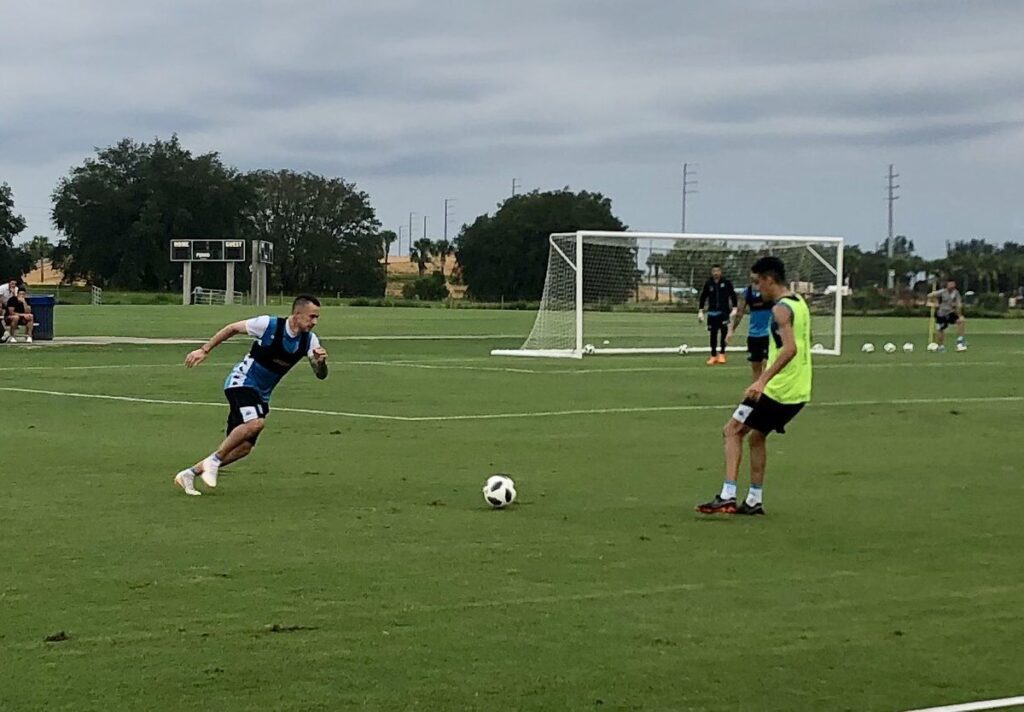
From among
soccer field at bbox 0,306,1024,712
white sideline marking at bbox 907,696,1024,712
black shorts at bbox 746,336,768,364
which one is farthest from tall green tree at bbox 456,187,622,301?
white sideline marking at bbox 907,696,1024,712

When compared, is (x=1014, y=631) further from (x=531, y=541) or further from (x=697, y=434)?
(x=697, y=434)

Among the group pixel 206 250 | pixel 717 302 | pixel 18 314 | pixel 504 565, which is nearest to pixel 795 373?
pixel 504 565

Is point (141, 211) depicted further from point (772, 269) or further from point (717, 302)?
point (772, 269)

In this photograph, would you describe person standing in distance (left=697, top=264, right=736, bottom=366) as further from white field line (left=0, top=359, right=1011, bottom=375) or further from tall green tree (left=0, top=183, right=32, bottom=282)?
tall green tree (left=0, top=183, right=32, bottom=282)

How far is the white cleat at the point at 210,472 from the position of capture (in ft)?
38.9

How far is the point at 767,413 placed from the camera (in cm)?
1094

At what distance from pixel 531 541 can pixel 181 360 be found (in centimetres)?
2203

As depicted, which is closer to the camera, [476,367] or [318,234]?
[476,367]

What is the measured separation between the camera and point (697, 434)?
1678 centimetres

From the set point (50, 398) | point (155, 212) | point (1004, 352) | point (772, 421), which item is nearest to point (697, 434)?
point (772, 421)

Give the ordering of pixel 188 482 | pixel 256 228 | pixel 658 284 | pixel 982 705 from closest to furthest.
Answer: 1. pixel 982 705
2. pixel 188 482
3. pixel 658 284
4. pixel 256 228

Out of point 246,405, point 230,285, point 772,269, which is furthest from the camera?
point 230,285

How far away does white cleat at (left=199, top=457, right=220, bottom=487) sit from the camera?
38.9ft

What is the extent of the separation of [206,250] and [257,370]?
317 feet
